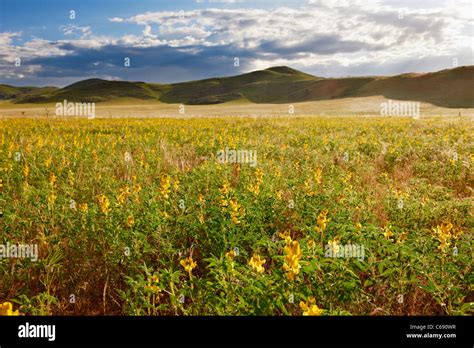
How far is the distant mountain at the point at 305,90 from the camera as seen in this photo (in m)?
86.1

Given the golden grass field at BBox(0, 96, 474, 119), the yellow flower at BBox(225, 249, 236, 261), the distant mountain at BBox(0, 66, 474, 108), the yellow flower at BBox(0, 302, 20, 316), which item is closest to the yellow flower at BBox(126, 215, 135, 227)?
the yellow flower at BBox(225, 249, 236, 261)

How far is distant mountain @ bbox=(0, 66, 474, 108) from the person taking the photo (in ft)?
283

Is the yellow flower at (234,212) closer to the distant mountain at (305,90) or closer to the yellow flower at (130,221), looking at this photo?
the yellow flower at (130,221)

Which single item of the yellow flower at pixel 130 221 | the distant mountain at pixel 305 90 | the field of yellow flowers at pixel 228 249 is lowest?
the field of yellow flowers at pixel 228 249

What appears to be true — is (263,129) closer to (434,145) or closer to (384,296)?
(434,145)

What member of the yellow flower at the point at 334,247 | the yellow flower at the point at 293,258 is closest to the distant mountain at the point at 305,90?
the yellow flower at the point at 334,247

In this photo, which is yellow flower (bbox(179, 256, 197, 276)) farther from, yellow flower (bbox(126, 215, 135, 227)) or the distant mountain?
the distant mountain

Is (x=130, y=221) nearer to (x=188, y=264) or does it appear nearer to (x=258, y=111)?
(x=188, y=264)

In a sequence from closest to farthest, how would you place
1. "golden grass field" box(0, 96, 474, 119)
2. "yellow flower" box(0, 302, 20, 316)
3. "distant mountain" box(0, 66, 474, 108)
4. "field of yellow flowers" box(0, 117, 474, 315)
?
"yellow flower" box(0, 302, 20, 316) < "field of yellow flowers" box(0, 117, 474, 315) < "golden grass field" box(0, 96, 474, 119) < "distant mountain" box(0, 66, 474, 108)

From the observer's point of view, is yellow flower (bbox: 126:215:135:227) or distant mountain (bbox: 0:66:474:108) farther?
distant mountain (bbox: 0:66:474:108)

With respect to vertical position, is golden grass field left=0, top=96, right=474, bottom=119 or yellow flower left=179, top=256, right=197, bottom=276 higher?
golden grass field left=0, top=96, right=474, bottom=119
